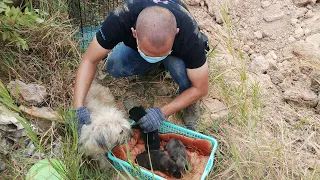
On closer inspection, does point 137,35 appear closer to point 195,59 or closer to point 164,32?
point 164,32

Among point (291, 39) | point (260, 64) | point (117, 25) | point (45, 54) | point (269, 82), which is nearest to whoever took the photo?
point (117, 25)

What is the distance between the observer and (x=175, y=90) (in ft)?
11.8

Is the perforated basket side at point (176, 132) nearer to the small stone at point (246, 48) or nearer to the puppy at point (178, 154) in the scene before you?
the puppy at point (178, 154)

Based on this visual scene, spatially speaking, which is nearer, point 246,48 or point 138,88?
point 138,88

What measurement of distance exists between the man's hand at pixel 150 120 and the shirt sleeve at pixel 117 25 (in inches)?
23.1

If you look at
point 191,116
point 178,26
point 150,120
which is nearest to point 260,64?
point 191,116

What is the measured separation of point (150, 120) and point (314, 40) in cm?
215

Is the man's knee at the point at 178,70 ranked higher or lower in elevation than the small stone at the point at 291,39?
higher

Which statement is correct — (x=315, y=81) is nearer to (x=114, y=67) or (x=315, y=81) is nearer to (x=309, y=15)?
(x=309, y=15)

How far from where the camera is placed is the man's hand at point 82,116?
2.74 metres

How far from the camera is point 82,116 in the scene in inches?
108

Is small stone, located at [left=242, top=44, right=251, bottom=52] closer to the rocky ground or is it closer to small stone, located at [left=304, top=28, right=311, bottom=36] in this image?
the rocky ground

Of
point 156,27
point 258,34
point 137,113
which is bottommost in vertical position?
point 258,34

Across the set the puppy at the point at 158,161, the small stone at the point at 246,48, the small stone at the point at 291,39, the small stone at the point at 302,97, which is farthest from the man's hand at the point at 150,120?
the small stone at the point at 291,39
